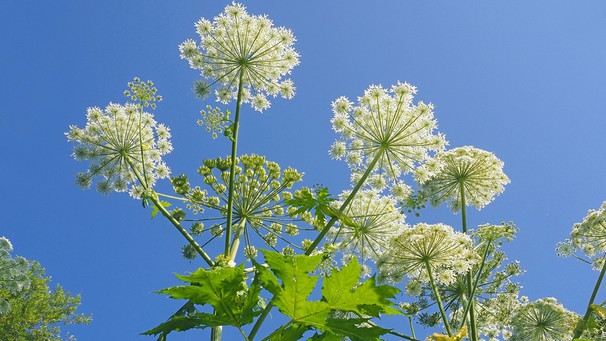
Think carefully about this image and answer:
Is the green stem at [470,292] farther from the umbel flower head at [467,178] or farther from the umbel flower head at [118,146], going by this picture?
the umbel flower head at [118,146]

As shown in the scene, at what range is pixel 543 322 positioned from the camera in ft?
39.2

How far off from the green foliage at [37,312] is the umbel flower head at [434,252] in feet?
88.8

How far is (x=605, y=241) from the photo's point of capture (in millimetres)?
11625

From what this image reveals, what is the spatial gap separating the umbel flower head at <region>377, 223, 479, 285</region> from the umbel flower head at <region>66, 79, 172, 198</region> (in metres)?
4.69

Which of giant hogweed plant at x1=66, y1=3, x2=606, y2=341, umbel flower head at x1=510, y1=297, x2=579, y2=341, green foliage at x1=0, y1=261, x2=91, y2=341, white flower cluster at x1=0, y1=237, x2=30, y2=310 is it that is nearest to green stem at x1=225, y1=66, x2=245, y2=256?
giant hogweed plant at x1=66, y1=3, x2=606, y2=341

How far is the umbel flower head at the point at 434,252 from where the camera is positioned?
→ 31.5 ft

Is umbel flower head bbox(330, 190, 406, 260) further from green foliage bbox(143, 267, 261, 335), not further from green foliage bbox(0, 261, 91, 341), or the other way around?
green foliage bbox(0, 261, 91, 341)

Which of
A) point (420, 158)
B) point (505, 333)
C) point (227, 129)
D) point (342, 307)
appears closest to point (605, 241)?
point (505, 333)

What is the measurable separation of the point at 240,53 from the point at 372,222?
4081 millimetres

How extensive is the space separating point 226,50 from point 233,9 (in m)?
0.97

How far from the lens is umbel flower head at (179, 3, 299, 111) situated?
36.6 feet

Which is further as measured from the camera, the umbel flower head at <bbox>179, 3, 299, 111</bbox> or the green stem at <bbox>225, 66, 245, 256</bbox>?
the umbel flower head at <bbox>179, 3, 299, 111</bbox>

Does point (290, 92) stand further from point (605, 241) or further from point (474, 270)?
point (605, 241)

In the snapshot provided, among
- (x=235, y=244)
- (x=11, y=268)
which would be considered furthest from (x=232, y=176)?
(x=11, y=268)
